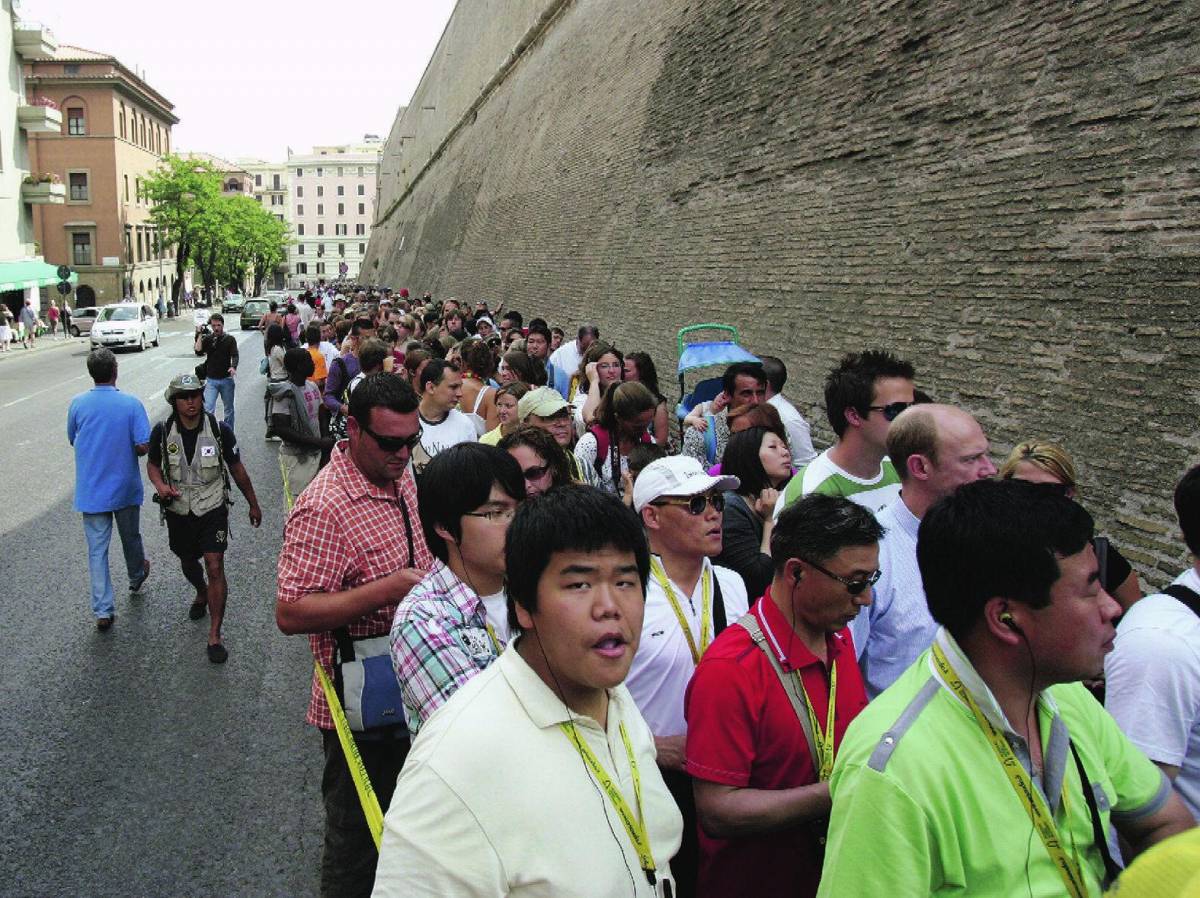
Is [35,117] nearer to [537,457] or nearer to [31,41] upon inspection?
[31,41]

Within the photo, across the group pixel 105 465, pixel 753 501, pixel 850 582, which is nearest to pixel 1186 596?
pixel 850 582

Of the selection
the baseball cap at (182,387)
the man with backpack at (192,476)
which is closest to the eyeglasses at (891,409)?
the man with backpack at (192,476)

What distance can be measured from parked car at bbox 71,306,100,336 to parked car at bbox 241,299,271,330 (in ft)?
19.4

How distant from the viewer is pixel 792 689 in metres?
2.57

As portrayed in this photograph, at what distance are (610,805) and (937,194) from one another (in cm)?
766

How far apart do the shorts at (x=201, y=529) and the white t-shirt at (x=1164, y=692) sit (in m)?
5.47

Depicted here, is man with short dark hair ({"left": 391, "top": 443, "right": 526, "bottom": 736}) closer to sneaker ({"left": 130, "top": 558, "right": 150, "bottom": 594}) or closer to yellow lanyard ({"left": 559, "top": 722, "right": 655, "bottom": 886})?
yellow lanyard ({"left": 559, "top": 722, "right": 655, "bottom": 886})

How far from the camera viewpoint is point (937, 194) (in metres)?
8.48

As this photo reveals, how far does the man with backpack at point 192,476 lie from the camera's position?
6.65 metres

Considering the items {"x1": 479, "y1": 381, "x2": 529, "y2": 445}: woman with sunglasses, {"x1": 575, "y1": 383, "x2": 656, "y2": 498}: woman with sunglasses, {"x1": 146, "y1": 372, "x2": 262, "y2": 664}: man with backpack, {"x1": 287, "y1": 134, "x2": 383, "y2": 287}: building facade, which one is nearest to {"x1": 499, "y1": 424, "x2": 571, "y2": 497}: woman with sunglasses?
{"x1": 575, "y1": 383, "x2": 656, "y2": 498}: woman with sunglasses

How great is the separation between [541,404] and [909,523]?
95.6 inches

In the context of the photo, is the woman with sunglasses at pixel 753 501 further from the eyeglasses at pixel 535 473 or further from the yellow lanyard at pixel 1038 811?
the yellow lanyard at pixel 1038 811

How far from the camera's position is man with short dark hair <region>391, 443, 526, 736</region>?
239 centimetres

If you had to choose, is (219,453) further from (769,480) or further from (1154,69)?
(1154,69)
